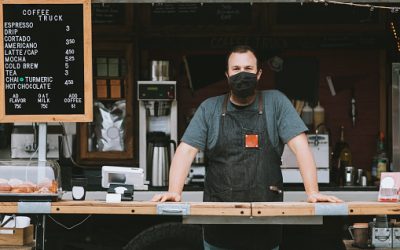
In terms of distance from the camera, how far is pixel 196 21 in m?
8.26

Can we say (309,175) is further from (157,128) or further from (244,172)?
(157,128)

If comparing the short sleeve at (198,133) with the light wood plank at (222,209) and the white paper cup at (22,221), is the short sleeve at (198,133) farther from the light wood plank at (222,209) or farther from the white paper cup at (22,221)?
the white paper cup at (22,221)

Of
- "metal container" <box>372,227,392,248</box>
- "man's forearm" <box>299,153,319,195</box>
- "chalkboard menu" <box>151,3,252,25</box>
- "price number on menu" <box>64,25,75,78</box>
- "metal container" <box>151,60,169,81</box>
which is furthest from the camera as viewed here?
"chalkboard menu" <box>151,3,252,25</box>

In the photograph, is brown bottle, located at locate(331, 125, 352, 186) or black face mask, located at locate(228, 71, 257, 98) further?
brown bottle, located at locate(331, 125, 352, 186)

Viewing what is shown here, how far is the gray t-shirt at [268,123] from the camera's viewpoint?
4602 mm

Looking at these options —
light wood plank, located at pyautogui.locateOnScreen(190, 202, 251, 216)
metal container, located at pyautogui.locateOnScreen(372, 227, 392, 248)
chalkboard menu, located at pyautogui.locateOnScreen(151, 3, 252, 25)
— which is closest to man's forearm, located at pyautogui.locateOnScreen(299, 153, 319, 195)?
light wood plank, located at pyautogui.locateOnScreen(190, 202, 251, 216)

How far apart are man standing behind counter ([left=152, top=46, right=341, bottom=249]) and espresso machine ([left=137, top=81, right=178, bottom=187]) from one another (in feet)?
10.6

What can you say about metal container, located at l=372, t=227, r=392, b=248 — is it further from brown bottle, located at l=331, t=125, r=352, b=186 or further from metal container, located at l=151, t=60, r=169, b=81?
metal container, located at l=151, t=60, r=169, b=81

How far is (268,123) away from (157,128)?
142 inches

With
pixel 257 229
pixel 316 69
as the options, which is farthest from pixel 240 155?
pixel 316 69

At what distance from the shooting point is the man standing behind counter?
4566mm

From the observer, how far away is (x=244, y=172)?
15.1 ft

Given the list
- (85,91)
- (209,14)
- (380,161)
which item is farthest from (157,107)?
(380,161)

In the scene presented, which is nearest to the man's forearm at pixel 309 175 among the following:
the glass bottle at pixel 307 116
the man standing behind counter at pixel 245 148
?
the man standing behind counter at pixel 245 148
